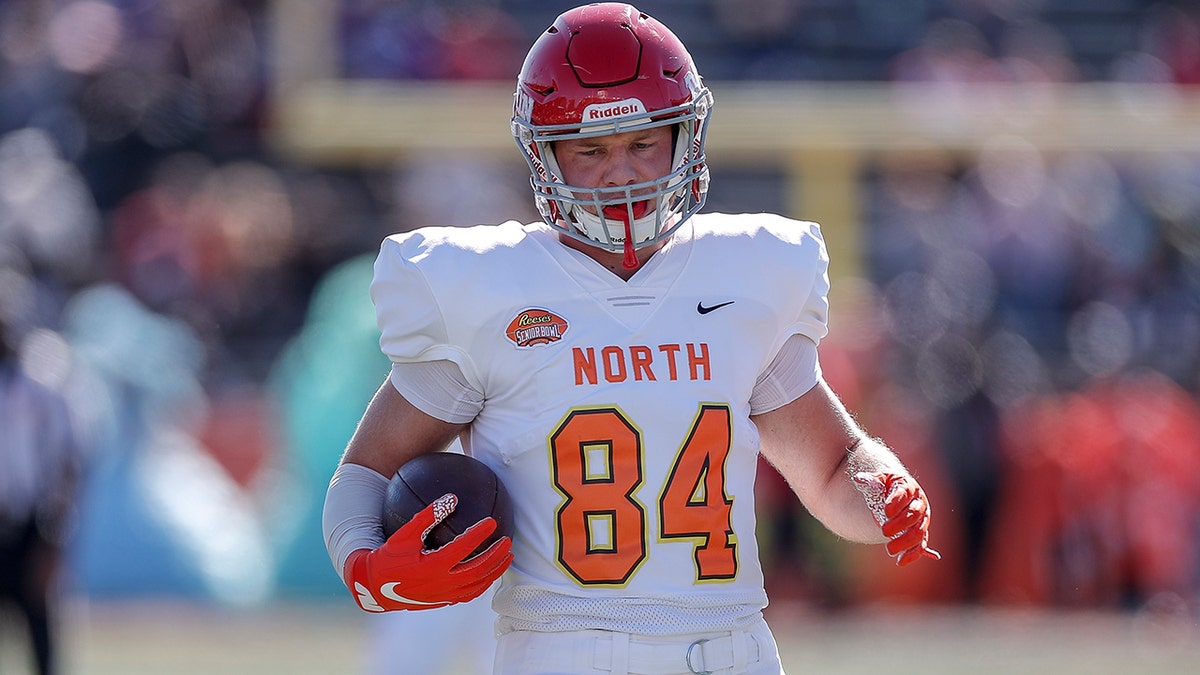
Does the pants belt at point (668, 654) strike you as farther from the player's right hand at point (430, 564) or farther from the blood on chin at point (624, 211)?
the blood on chin at point (624, 211)

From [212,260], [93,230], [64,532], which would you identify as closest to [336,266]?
[212,260]

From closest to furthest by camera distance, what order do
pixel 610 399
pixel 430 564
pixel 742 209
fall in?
pixel 430 564, pixel 610 399, pixel 742 209

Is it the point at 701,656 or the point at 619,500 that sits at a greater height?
the point at 619,500

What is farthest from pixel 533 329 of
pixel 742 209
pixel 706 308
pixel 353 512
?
pixel 742 209

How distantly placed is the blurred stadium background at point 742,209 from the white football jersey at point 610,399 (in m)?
4.03

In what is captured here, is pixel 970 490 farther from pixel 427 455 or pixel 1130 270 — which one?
pixel 427 455

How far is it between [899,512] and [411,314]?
83cm

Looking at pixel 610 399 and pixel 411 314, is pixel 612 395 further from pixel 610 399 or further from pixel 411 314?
pixel 411 314

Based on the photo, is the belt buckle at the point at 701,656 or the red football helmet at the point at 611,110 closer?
the belt buckle at the point at 701,656

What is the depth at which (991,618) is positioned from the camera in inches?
322

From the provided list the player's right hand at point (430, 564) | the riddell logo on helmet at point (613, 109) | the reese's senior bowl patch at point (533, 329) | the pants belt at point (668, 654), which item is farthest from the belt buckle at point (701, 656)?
the riddell logo on helmet at point (613, 109)

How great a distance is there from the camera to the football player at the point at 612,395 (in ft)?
8.84

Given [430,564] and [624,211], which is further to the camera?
[624,211]

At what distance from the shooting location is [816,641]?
7.76 m
